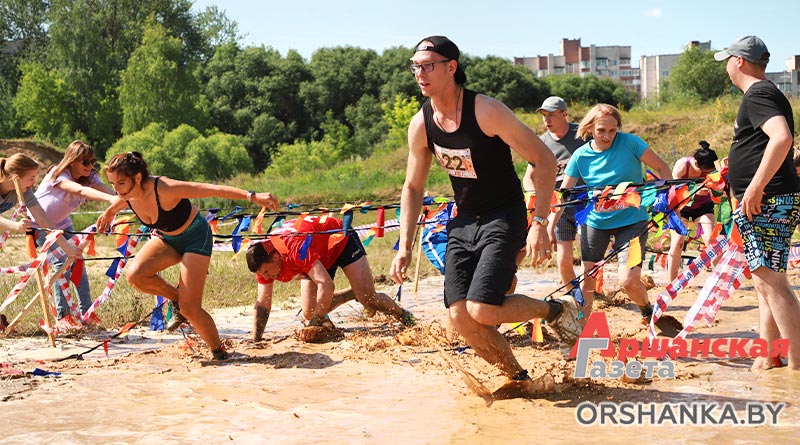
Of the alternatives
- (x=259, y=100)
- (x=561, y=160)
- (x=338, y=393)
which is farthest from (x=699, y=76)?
(x=338, y=393)

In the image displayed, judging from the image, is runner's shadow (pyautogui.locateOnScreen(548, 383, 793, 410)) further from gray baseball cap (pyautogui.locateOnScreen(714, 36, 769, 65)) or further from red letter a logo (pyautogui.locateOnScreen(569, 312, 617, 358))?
gray baseball cap (pyautogui.locateOnScreen(714, 36, 769, 65))

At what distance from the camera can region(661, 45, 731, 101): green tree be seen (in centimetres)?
5531

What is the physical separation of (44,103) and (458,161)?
50857 mm

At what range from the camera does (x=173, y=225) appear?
6453 mm

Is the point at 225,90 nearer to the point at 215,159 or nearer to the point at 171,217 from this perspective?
the point at 215,159

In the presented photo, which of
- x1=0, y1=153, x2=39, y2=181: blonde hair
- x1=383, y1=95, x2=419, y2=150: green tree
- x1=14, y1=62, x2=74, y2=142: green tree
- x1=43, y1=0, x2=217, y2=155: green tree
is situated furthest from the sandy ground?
x1=43, y1=0, x2=217, y2=155: green tree

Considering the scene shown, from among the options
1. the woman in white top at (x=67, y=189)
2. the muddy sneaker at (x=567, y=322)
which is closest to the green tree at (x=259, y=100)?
the woman in white top at (x=67, y=189)

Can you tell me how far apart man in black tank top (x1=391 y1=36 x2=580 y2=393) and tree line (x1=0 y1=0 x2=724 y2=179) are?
128 ft

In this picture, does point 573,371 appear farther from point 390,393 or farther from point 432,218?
point 432,218

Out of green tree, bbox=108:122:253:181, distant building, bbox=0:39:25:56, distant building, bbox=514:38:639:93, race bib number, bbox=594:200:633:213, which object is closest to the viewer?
race bib number, bbox=594:200:633:213

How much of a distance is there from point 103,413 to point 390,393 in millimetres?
1818

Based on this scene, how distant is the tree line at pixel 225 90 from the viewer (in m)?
46.4

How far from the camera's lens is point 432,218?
906cm

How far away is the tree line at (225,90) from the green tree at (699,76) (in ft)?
6.16
